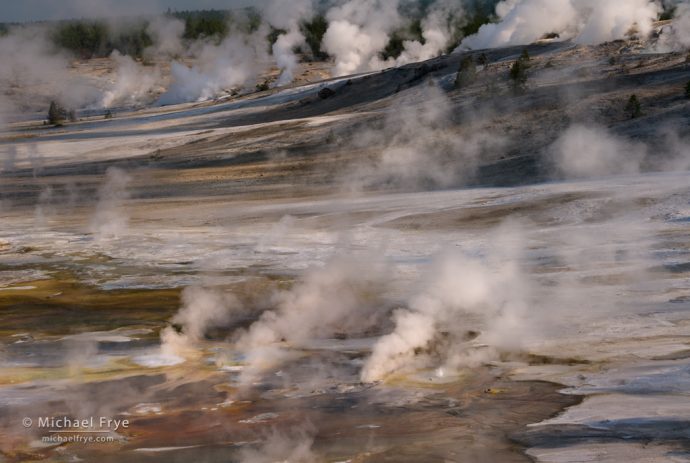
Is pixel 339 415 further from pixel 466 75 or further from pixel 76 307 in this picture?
pixel 466 75

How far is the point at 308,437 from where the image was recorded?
24.7ft

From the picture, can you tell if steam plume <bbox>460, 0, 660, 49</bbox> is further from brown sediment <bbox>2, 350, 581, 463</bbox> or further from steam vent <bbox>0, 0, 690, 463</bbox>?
brown sediment <bbox>2, 350, 581, 463</bbox>

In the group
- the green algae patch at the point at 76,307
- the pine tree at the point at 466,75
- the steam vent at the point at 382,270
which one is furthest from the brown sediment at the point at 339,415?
the pine tree at the point at 466,75

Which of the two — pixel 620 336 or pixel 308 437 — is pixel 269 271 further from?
pixel 308 437

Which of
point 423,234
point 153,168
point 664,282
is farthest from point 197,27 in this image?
point 664,282

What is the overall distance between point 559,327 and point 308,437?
428cm

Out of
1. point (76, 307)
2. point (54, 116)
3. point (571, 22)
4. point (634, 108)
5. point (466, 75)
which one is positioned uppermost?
point (54, 116)

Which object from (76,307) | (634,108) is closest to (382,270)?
(76,307)

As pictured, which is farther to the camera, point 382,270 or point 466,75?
point 466,75

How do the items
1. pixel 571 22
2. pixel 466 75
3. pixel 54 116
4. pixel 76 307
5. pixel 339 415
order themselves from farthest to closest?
pixel 54 116
pixel 571 22
pixel 466 75
pixel 76 307
pixel 339 415

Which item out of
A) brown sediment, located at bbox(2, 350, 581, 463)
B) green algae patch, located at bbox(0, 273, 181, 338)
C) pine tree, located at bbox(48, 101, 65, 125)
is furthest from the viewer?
pine tree, located at bbox(48, 101, 65, 125)

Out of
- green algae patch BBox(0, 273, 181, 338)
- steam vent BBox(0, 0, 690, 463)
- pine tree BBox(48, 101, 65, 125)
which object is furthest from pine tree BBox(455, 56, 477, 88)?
pine tree BBox(48, 101, 65, 125)

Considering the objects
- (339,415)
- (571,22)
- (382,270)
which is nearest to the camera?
(339,415)

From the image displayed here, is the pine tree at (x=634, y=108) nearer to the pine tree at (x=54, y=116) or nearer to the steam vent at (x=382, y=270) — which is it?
the steam vent at (x=382, y=270)
